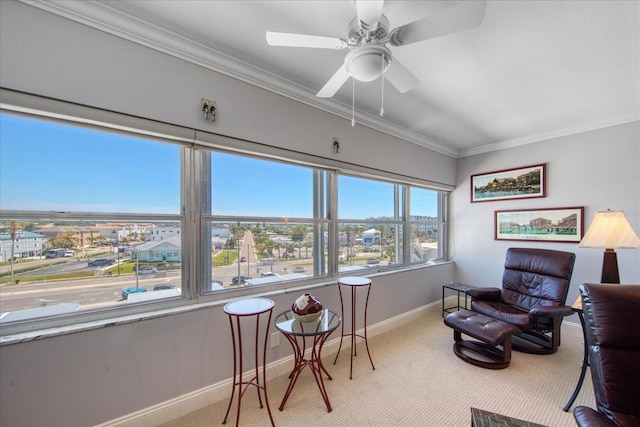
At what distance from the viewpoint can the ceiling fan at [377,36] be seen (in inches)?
44.8

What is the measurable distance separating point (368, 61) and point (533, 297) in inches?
128

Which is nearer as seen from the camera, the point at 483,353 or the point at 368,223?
the point at 483,353

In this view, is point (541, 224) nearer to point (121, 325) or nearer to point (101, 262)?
point (121, 325)

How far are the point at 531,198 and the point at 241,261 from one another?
398 cm

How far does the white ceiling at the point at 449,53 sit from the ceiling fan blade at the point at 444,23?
368mm

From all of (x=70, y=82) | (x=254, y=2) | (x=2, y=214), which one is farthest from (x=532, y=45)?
(x=2, y=214)

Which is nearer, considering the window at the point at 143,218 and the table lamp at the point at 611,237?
the window at the point at 143,218

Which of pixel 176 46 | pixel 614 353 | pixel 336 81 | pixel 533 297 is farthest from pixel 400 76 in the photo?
pixel 533 297

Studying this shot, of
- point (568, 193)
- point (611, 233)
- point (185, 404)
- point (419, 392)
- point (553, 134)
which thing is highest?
point (553, 134)

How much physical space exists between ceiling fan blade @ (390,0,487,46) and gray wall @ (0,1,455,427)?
1278 millimetres

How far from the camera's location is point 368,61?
4.52 feet

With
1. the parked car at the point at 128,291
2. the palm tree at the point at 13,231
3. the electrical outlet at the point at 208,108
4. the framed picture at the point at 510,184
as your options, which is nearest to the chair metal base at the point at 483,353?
the framed picture at the point at 510,184

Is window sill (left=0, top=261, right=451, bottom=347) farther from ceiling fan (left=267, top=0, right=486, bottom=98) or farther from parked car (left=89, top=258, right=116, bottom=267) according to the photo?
ceiling fan (left=267, top=0, right=486, bottom=98)

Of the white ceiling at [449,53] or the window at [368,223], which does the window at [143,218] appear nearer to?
the window at [368,223]
